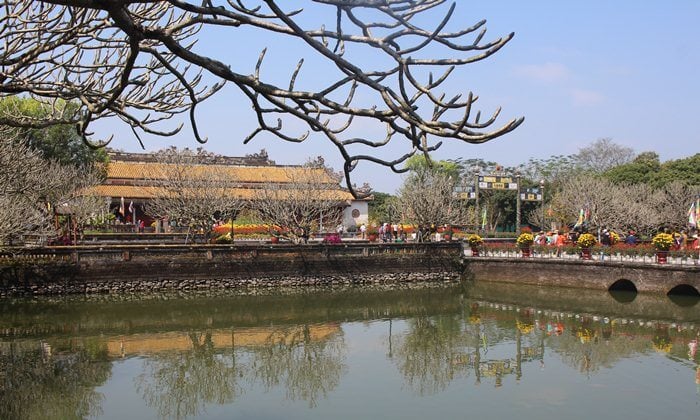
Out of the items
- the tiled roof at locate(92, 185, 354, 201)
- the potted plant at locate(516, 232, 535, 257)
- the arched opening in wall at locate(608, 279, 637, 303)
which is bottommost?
the arched opening in wall at locate(608, 279, 637, 303)

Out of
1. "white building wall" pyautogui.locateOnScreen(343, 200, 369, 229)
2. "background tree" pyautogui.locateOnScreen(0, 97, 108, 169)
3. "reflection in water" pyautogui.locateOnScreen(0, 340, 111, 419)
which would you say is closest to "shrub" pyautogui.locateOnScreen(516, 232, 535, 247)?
"white building wall" pyautogui.locateOnScreen(343, 200, 369, 229)

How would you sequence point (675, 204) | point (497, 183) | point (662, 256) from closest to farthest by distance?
point (662, 256), point (675, 204), point (497, 183)

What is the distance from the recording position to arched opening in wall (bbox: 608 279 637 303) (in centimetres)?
2531

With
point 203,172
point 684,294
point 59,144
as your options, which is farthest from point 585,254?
point 59,144

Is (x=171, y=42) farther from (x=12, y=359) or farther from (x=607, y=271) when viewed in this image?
(x=607, y=271)

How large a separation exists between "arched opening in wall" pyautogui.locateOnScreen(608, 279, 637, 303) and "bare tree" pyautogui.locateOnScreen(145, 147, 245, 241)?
664 inches

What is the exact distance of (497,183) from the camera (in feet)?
135

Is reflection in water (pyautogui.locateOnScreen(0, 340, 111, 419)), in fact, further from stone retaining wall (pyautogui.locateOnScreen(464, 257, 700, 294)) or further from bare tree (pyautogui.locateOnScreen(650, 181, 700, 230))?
bare tree (pyautogui.locateOnScreen(650, 181, 700, 230))

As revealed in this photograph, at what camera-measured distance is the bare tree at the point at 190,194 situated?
3078 cm

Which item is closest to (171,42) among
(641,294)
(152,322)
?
(152,322)

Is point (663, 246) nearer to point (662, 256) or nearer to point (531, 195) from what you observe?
point (662, 256)

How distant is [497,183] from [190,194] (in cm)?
1900

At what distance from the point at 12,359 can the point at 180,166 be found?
60.9 ft

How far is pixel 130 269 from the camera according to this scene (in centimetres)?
2580
